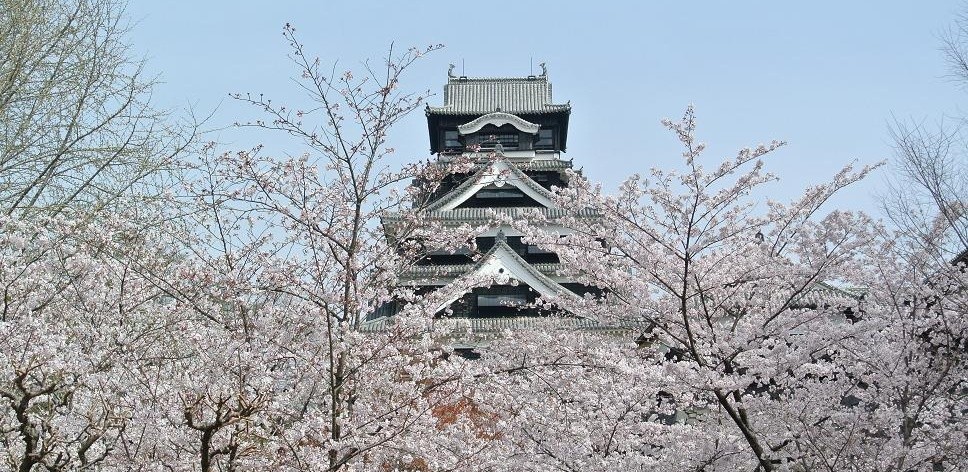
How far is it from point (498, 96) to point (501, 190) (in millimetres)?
6204

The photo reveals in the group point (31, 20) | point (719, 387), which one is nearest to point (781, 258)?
point (719, 387)

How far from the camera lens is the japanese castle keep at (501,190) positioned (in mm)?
20641

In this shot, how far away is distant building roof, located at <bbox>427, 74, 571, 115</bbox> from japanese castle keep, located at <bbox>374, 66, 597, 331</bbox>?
4cm

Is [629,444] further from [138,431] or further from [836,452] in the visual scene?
[138,431]

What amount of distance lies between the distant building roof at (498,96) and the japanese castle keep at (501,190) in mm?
36

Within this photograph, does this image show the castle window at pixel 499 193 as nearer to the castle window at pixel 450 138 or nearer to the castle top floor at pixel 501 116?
the castle top floor at pixel 501 116

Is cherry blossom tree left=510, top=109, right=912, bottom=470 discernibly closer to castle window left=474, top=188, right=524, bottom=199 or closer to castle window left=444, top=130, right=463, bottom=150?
castle window left=474, top=188, right=524, bottom=199

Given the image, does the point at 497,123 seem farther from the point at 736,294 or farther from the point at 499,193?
the point at 736,294

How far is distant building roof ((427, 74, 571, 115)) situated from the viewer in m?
28.5

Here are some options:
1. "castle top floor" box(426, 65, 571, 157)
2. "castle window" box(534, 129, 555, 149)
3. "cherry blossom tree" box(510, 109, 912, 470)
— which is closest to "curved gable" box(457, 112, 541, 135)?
"castle top floor" box(426, 65, 571, 157)

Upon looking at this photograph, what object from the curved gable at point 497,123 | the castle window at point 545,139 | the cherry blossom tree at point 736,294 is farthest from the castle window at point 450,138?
the cherry blossom tree at point 736,294

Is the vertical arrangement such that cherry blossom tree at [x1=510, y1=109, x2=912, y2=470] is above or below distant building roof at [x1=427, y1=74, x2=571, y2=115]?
below

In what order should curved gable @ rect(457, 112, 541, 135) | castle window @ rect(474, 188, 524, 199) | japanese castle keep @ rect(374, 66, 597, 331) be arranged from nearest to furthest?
japanese castle keep @ rect(374, 66, 597, 331) → castle window @ rect(474, 188, 524, 199) → curved gable @ rect(457, 112, 541, 135)

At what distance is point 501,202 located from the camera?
24.8 meters
